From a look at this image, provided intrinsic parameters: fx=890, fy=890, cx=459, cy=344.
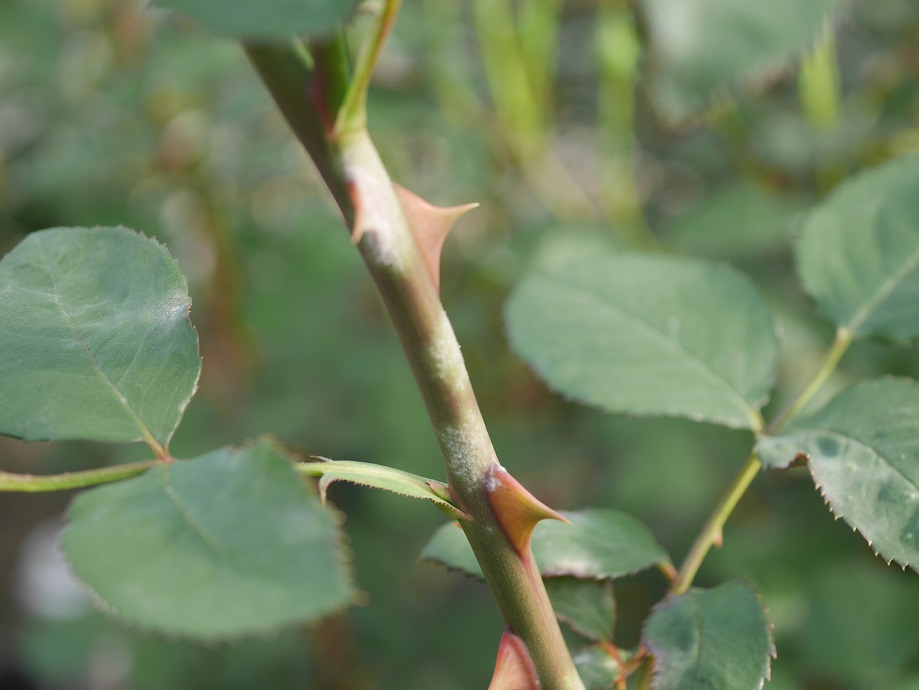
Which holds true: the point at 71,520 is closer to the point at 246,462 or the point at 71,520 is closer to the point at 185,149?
the point at 246,462

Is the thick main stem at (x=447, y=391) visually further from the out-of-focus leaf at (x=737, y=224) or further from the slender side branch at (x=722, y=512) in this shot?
the out-of-focus leaf at (x=737, y=224)

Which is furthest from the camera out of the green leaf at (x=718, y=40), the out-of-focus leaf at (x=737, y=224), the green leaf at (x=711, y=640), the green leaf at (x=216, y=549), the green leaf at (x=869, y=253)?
the out-of-focus leaf at (x=737, y=224)

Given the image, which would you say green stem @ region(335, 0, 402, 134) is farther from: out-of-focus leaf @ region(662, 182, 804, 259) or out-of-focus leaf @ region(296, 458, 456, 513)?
out-of-focus leaf @ region(662, 182, 804, 259)

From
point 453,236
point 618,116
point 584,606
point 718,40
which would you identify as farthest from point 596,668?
point 453,236

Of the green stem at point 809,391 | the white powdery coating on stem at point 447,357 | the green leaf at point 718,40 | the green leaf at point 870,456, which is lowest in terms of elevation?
the green stem at point 809,391

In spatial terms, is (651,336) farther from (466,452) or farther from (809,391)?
(466,452)

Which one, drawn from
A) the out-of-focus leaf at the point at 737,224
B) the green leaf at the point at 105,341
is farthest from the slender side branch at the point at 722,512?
the out-of-focus leaf at the point at 737,224

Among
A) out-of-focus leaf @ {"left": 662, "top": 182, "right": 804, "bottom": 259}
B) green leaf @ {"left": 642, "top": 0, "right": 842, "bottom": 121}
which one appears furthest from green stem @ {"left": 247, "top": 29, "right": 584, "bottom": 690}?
out-of-focus leaf @ {"left": 662, "top": 182, "right": 804, "bottom": 259}
